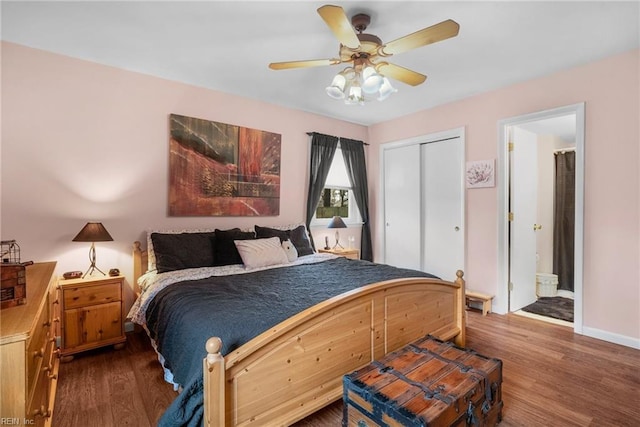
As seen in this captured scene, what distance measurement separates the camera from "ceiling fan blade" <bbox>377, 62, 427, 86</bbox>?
2201mm

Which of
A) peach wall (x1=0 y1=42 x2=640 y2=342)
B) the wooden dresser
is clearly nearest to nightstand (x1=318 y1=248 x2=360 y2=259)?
peach wall (x1=0 y1=42 x2=640 y2=342)

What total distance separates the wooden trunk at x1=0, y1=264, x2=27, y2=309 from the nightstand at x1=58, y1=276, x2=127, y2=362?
53.9 inches

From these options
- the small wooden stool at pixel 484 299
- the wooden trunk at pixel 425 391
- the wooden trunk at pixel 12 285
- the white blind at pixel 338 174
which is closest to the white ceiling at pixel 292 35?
the white blind at pixel 338 174

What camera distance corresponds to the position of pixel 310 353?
165 centimetres

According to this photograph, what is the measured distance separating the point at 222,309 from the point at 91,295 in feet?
5.03

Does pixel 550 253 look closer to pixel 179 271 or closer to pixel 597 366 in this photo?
pixel 597 366

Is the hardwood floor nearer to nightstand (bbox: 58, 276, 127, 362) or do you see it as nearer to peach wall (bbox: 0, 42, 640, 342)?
nightstand (bbox: 58, 276, 127, 362)

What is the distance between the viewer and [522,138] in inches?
145

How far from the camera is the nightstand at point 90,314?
7.84ft

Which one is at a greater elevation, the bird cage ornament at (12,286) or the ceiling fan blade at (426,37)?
the ceiling fan blade at (426,37)

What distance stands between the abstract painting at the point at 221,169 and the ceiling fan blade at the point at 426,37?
2097 millimetres

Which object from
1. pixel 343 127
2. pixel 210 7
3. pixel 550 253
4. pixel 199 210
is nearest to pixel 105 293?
pixel 199 210

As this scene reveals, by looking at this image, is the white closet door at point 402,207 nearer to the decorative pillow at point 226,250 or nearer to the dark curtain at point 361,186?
the dark curtain at point 361,186

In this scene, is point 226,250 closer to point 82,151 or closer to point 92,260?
point 92,260
